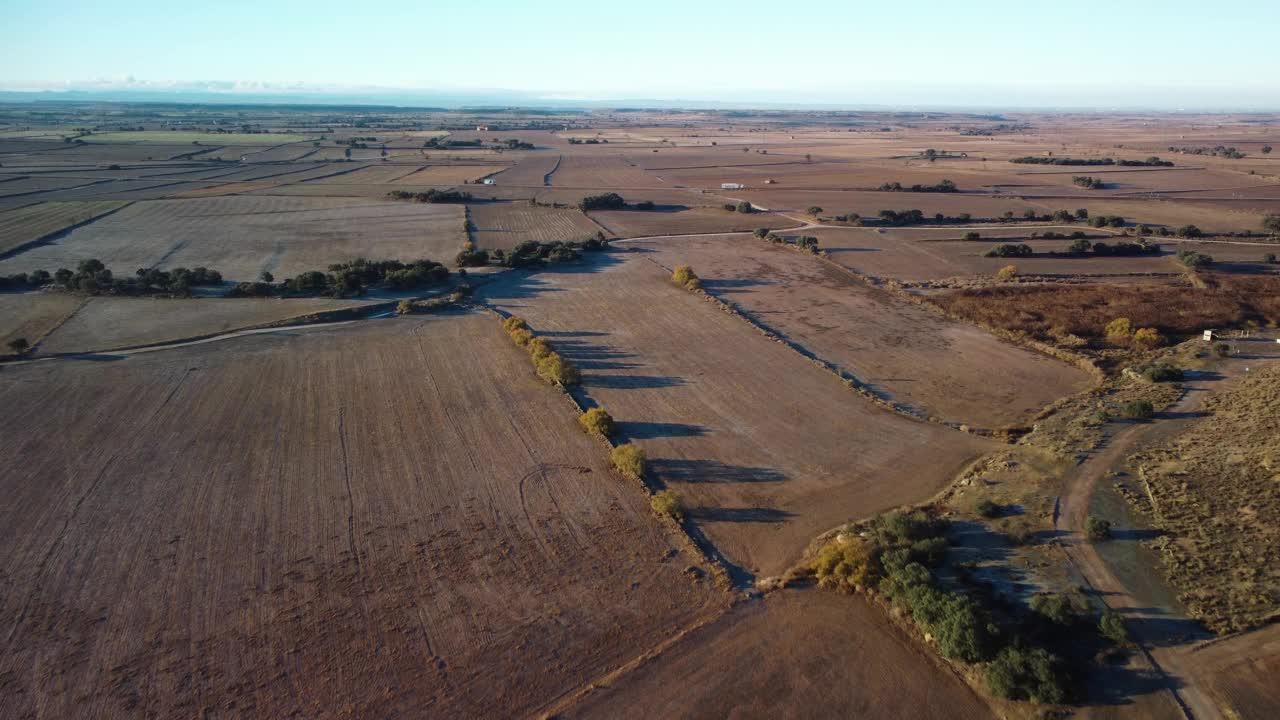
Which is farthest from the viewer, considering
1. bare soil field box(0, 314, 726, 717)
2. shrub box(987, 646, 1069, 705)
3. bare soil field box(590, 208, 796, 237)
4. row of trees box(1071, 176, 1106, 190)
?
row of trees box(1071, 176, 1106, 190)

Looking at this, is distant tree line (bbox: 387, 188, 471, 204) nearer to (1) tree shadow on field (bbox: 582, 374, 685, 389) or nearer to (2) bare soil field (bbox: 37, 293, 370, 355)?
(2) bare soil field (bbox: 37, 293, 370, 355)

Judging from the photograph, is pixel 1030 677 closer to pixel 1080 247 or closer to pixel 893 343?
pixel 893 343

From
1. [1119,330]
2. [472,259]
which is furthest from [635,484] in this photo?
[472,259]

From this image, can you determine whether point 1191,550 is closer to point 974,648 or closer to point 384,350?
point 974,648

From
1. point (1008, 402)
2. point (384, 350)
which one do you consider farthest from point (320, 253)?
point (1008, 402)

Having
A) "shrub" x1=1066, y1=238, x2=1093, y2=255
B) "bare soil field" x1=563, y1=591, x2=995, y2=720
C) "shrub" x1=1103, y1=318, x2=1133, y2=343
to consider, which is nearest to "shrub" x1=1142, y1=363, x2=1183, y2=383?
"shrub" x1=1103, y1=318, x2=1133, y2=343

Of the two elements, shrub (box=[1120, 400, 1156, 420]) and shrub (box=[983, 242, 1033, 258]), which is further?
shrub (box=[983, 242, 1033, 258])
